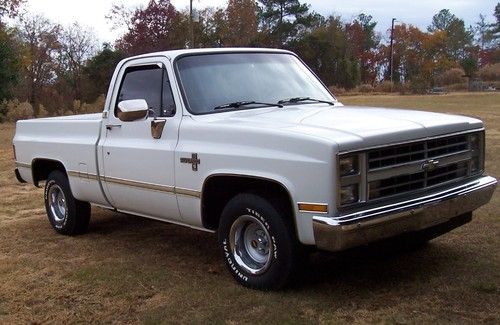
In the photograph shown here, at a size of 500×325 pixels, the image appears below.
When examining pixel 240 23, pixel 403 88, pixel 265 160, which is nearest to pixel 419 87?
pixel 403 88

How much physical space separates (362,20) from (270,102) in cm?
9174

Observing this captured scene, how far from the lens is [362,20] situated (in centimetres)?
9369

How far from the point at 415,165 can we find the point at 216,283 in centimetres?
184

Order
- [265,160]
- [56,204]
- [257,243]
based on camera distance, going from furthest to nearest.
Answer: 1. [56,204]
2. [257,243]
3. [265,160]

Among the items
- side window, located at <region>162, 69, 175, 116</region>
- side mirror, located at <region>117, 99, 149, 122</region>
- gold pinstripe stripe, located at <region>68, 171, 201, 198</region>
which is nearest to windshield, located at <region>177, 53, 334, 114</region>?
side window, located at <region>162, 69, 175, 116</region>

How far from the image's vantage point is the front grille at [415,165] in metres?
4.44

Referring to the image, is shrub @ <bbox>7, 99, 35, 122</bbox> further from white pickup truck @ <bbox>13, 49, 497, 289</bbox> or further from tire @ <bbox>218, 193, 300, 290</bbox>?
tire @ <bbox>218, 193, 300, 290</bbox>

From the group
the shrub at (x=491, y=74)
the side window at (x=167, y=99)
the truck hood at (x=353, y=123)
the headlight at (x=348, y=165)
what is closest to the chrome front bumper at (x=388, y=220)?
the headlight at (x=348, y=165)

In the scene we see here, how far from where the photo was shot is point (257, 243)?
16.3 ft

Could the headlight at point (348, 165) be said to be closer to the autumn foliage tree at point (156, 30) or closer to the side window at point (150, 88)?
the side window at point (150, 88)

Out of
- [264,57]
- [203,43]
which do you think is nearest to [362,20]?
[203,43]

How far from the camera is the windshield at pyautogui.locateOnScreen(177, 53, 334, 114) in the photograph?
18.2 feet

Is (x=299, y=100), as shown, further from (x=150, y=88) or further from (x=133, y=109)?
(x=133, y=109)

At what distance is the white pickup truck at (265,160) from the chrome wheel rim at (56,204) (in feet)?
2.12
